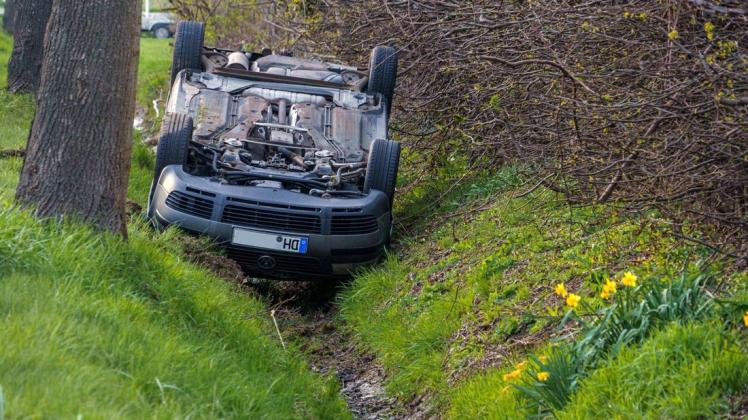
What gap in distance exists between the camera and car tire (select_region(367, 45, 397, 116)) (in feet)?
33.7

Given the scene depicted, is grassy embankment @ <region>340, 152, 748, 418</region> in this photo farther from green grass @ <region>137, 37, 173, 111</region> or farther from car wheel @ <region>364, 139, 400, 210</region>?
green grass @ <region>137, 37, 173, 111</region>

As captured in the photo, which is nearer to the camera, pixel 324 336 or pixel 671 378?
pixel 671 378

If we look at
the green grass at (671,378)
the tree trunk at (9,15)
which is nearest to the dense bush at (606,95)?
the green grass at (671,378)

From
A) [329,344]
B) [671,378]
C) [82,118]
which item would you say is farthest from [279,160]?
[671,378]

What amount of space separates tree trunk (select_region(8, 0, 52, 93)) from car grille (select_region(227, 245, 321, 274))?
800 centimetres

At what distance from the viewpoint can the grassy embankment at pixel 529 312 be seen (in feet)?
15.6

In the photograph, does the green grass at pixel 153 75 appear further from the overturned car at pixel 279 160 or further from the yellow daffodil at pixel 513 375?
the yellow daffodil at pixel 513 375

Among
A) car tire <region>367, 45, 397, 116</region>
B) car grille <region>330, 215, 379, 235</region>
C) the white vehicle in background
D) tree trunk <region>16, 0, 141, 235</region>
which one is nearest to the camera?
tree trunk <region>16, 0, 141, 235</region>

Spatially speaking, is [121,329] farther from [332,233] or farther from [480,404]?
[332,233]

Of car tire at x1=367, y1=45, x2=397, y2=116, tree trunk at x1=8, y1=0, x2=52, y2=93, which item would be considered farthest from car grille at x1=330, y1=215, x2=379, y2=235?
tree trunk at x1=8, y1=0, x2=52, y2=93

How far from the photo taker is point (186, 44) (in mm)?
10516

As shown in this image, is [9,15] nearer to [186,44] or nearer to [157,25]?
[157,25]

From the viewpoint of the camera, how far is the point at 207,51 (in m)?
11.1

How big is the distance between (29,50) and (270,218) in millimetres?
8310
